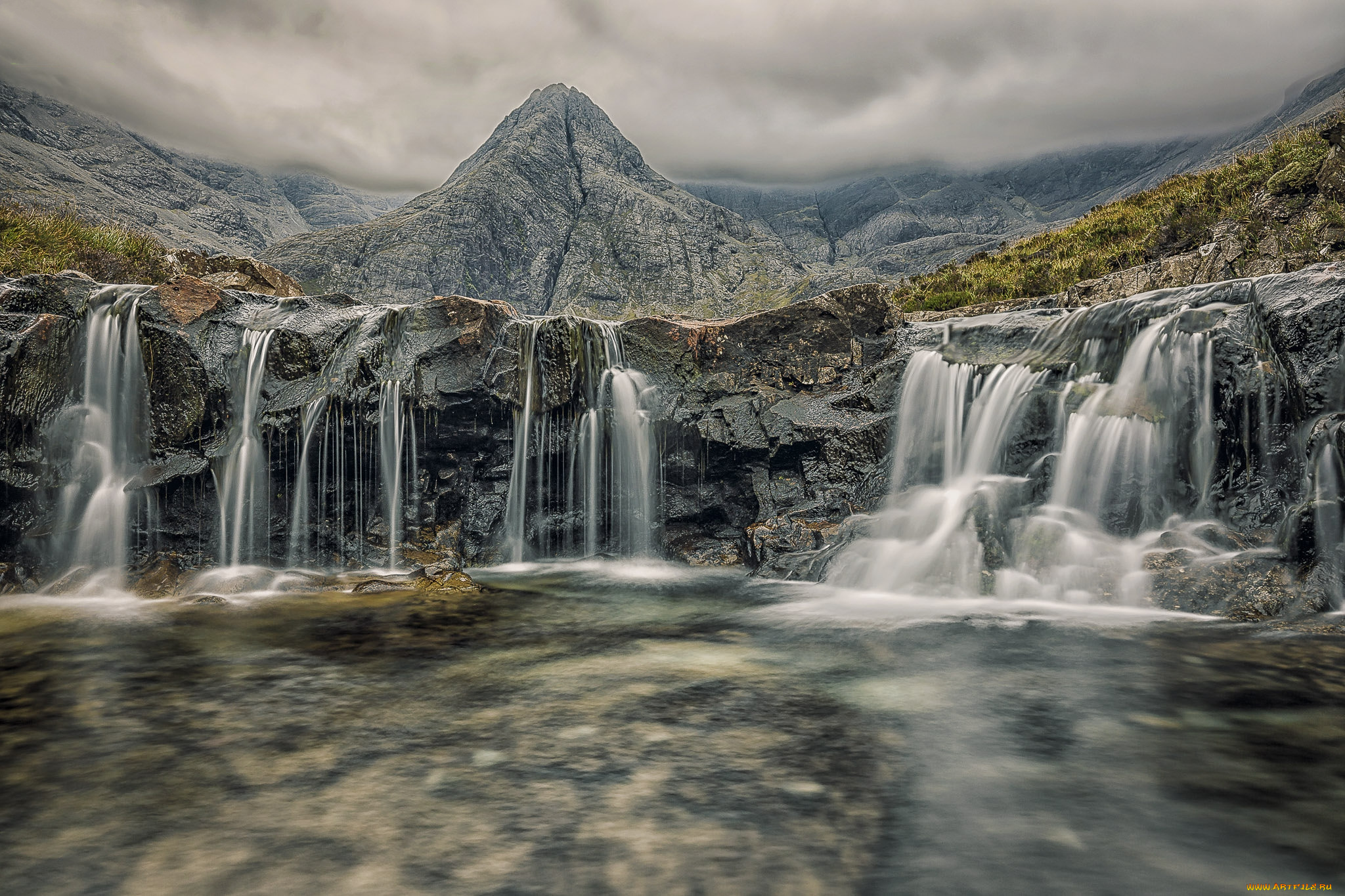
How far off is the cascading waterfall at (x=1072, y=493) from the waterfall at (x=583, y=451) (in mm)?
4580

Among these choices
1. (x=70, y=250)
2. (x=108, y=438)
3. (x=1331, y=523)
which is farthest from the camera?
(x=70, y=250)

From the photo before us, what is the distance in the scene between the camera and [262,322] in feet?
40.3

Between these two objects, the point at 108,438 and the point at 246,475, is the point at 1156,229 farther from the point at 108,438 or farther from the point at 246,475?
the point at 108,438

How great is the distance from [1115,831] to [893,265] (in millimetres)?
166401

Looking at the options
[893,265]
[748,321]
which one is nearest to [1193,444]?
[748,321]

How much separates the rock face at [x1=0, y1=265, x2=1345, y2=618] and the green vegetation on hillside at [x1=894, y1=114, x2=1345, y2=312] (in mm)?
5515

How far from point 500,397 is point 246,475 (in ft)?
15.6

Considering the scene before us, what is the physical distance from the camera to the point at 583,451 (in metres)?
13.1

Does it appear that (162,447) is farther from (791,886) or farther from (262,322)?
(791,886)

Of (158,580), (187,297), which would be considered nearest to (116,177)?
(187,297)

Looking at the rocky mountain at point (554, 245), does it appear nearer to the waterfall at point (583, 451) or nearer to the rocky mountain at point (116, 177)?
the rocky mountain at point (116, 177)

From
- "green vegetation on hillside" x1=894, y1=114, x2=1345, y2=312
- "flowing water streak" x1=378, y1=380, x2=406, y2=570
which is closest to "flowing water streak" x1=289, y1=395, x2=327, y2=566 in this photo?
"flowing water streak" x1=378, y1=380, x2=406, y2=570

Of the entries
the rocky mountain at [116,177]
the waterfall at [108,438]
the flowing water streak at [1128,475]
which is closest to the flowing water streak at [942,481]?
the flowing water streak at [1128,475]

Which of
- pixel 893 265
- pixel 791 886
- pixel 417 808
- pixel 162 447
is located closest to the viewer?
pixel 791 886
